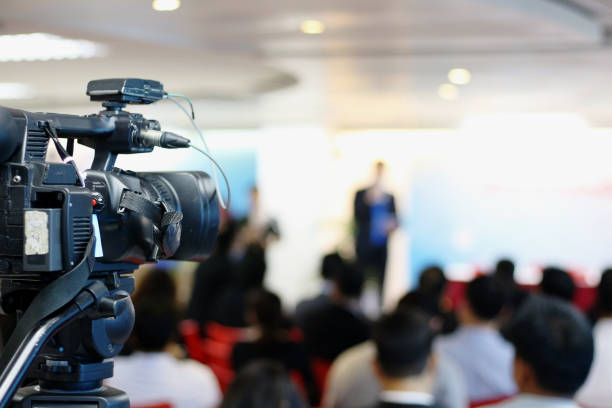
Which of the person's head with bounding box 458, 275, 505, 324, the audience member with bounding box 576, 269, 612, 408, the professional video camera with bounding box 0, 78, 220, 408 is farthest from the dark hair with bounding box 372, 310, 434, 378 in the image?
the person's head with bounding box 458, 275, 505, 324

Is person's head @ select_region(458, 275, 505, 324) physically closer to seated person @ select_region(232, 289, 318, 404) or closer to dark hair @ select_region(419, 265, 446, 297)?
seated person @ select_region(232, 289, 318, 404)

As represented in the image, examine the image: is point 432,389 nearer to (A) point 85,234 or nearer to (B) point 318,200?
(A) point 85,234

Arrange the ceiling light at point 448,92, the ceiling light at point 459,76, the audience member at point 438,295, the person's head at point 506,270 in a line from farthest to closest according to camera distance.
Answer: the ceiling light at point 448,92
the ceiling light at point 459,76
the person's head at point 506,270
the audience member at point 438,295

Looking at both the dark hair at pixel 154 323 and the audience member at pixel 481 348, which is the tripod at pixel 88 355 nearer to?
the dark hair at pixel 154 323

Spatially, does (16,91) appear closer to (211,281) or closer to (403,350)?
(211,281)

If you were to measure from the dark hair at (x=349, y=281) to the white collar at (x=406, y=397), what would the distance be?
6.74 feet

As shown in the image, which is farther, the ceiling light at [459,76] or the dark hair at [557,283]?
the ceiling light at [459,76]

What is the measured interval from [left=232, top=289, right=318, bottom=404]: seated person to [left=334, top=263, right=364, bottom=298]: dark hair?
0.68 m

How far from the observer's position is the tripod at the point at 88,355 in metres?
1.33

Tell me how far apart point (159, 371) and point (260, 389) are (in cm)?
102

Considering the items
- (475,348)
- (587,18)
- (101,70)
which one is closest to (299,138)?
(101,70)

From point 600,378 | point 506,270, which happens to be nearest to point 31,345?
point 600,378

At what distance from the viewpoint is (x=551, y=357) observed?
6.81 feet

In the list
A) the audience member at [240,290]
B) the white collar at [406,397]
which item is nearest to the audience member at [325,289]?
the audience member at [240,290]
